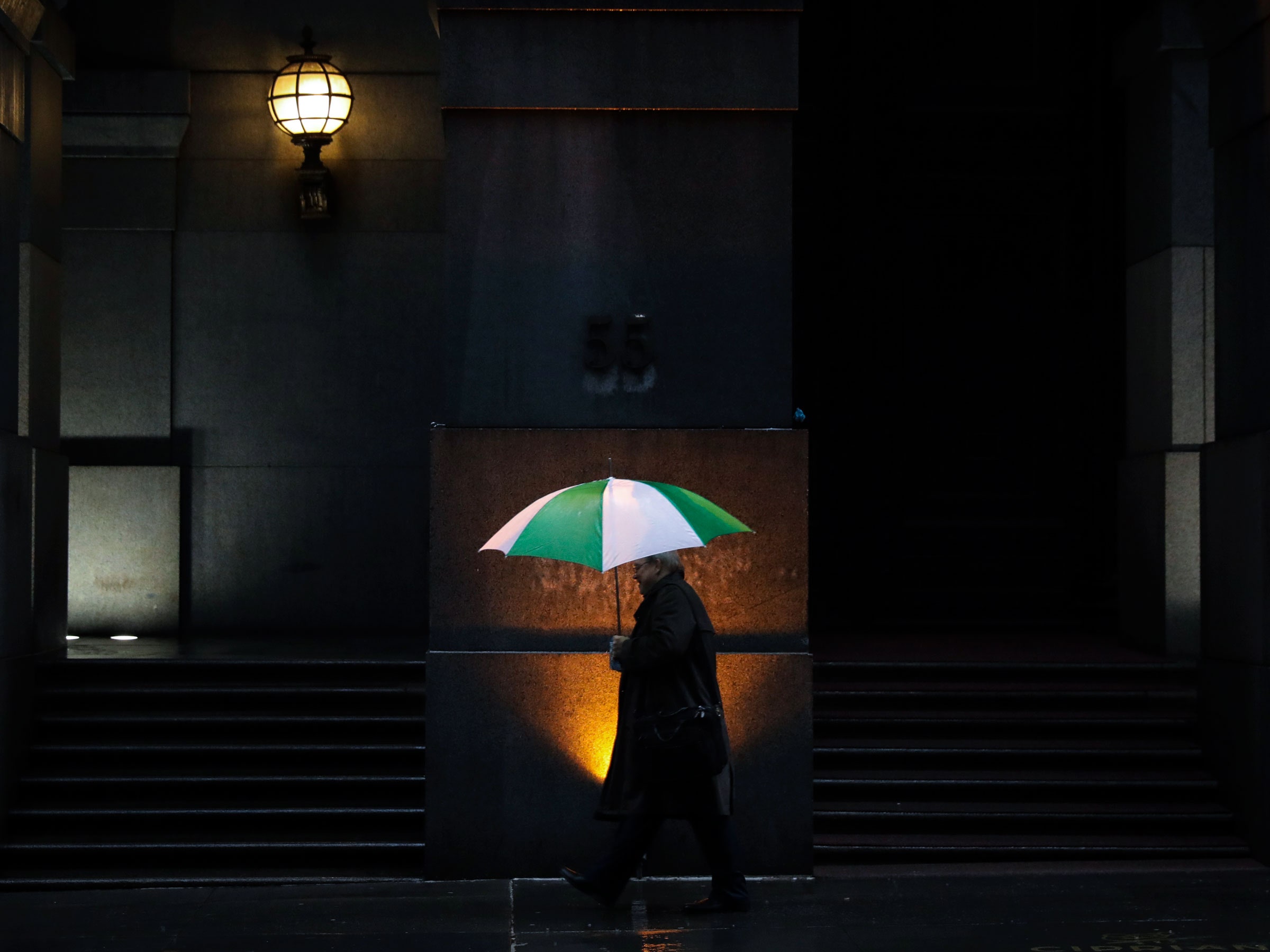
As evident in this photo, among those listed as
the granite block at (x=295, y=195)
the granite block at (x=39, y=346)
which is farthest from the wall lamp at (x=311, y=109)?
the granite block at (x=39, y=346)

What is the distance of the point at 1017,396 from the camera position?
11680 mm

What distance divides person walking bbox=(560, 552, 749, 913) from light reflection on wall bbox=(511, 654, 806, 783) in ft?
3.00

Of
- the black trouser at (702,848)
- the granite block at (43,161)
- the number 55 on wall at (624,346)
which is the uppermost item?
the granite block at (43,161)

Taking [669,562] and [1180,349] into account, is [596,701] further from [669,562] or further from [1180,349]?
[1180,349]

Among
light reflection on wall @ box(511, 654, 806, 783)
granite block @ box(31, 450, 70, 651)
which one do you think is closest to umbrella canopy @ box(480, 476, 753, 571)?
light reflection on wall @ box(511, 654, 806, 783)

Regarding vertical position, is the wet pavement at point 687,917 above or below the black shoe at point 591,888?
below

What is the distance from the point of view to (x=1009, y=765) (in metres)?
8.43

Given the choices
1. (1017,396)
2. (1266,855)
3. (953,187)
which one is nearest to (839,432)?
(1017,396)

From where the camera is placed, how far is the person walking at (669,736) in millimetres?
6297

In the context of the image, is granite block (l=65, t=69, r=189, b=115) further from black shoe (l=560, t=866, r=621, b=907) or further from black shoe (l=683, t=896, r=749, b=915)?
black shoe (l=683, t=896, r=749, b=915)

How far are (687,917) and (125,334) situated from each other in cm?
737

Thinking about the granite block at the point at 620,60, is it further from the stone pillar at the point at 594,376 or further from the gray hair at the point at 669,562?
the gray hair at the point at 669,562

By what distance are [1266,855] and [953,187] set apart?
5918 millimetres

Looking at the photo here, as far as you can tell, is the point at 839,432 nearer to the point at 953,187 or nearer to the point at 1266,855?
the point at 953,187
